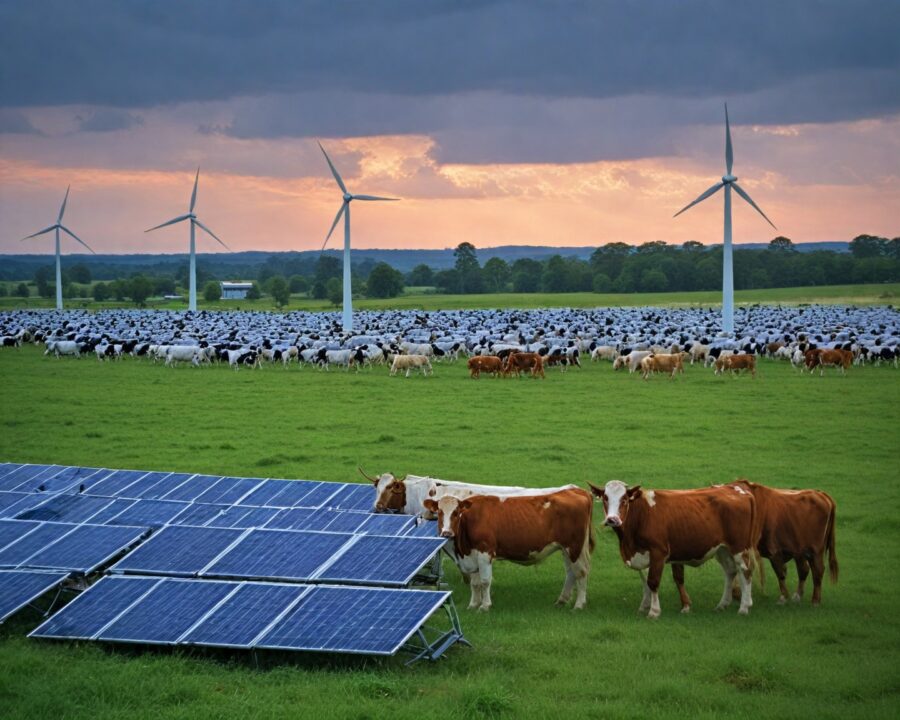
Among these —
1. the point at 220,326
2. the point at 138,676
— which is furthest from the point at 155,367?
the point at 138,676

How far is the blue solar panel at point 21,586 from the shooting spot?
11320mm

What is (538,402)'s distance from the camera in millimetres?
33719

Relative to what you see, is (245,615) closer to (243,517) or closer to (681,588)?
(243,517)

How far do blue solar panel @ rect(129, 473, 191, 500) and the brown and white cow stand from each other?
5.21 meters

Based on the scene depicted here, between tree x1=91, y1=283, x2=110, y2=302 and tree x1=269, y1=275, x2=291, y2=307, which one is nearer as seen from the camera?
tree x1=269, y1=275, x2=291, y2=307

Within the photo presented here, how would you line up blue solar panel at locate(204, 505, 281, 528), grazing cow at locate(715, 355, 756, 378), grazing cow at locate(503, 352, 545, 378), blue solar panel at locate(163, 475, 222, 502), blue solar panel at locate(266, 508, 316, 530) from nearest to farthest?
blue solar panel at locate(266, 508, 316, 530) < blue solar panel at locate(204, 505, 281, 528) < blue solar panel at locate(163, 475, 222, 502) < grazing cow at locate(715, 355, 756, 378) < grazing cow at locate(503, 352, 545, 378)

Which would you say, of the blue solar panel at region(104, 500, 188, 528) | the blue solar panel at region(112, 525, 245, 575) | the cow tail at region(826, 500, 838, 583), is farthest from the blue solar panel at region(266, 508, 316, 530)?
the cow tail at region(826, 500, 838, 583)

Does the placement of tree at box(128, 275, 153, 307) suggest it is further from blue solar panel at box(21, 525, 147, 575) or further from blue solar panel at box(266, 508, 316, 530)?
blue solar panel at box(21, 525, 147, 575)

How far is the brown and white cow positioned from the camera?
12953 millimetres

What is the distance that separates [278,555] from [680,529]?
4.72 m

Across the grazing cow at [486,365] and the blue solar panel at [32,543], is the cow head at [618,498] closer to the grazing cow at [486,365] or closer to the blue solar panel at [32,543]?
the blue solar panel at [32,543]

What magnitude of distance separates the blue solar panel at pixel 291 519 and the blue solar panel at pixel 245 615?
228 centimetres

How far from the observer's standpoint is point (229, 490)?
16.1 m

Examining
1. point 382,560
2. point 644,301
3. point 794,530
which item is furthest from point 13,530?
point 644,301
